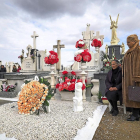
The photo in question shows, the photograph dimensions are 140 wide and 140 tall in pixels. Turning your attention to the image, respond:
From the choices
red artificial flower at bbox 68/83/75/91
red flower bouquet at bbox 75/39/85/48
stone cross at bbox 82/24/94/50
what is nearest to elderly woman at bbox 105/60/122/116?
red artificial flower at bbox 68/83/75/91

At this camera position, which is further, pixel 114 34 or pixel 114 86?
pixel 114 34

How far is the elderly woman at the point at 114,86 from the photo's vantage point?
149 inches

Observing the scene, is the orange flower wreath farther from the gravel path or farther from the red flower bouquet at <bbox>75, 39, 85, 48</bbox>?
the red flower bouquet at <bbox>75, 39, 85, 48</bbox>

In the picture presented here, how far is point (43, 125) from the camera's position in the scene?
294 cm

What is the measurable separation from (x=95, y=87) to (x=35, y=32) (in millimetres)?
8809

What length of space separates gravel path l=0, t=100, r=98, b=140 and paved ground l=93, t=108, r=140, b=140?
39cm

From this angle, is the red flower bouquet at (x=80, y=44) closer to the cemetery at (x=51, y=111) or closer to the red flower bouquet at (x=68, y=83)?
the cemetery at (x=51, y=111)

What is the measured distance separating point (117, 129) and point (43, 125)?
60.3 inches

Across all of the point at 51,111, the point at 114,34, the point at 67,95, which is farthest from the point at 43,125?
the point at 114,34

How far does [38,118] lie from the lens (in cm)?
338

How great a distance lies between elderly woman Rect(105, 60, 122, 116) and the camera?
377cm

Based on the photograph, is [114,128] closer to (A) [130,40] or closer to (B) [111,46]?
(A) [130,40]

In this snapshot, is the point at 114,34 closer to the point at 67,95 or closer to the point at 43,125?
the point at 67,95

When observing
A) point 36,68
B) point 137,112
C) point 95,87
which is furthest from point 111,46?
point 137,112
